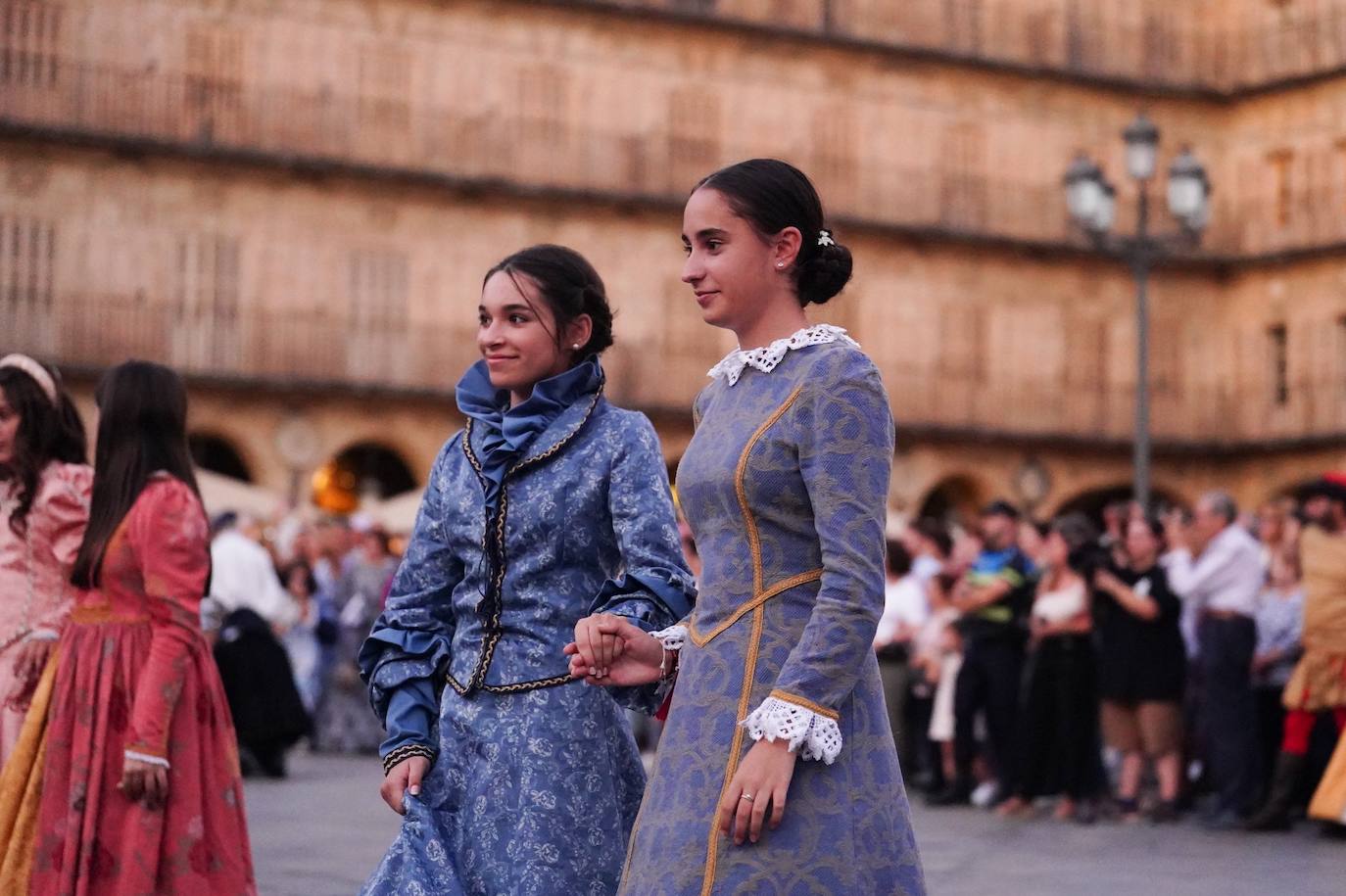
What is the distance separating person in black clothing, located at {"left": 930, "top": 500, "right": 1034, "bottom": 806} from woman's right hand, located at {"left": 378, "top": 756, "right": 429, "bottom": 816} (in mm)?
9770

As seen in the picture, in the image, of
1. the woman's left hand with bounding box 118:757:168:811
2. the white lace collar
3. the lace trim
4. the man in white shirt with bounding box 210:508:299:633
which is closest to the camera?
the lace trim

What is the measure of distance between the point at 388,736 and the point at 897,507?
33.3 meters

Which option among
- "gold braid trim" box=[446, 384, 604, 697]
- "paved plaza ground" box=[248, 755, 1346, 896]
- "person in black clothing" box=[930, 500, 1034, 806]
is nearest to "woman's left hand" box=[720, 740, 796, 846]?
"gold braid trim" box=[446, 384, 604, 697]

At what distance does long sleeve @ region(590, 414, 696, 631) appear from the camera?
4652 mm

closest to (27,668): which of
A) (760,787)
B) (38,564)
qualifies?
(38,564)

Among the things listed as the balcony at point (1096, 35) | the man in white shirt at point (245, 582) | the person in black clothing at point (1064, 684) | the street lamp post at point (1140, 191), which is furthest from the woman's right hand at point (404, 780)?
the balcony at point (1096, 35)

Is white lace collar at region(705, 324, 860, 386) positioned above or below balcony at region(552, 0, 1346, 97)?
below

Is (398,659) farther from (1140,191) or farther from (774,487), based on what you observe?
(1140,191)

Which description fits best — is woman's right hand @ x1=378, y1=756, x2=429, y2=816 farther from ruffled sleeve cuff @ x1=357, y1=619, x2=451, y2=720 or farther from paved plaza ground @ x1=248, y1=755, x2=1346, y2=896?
paved plaza ground @ x1=248, y1=755, x2=1346, y2=896

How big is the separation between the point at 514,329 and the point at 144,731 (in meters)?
1.92

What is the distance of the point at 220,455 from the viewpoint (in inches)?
1400

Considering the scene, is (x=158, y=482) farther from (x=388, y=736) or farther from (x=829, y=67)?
(x=829, y=67)

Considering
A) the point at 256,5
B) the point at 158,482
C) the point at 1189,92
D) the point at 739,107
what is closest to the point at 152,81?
the point at 256,5

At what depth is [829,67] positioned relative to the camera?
126ft
